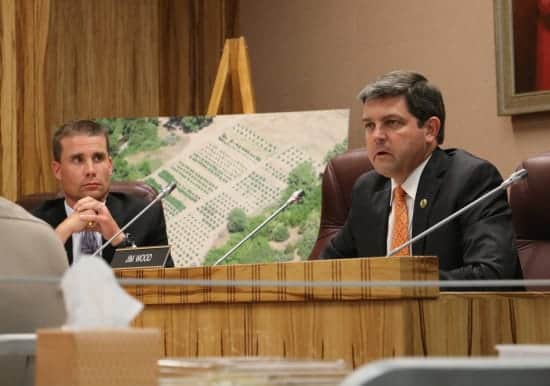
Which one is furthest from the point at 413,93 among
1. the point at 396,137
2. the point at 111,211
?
the point at 111,211

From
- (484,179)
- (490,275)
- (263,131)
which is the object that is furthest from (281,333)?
(263,131)

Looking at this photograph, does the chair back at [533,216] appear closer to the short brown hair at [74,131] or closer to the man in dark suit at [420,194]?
the man in dark suit at [420,194]

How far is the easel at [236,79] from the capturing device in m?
5.38

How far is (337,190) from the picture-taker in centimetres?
448

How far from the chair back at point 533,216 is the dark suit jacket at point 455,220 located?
0.12 m

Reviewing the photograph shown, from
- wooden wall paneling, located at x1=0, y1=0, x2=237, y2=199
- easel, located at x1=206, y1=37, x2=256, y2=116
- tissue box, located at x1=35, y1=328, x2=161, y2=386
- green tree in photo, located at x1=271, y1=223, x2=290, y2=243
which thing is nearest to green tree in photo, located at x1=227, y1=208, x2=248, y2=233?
green tree in photo, located at x1=271, y1=223, x2=290, y2=243

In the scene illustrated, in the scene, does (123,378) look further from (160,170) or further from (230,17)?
(230,17)

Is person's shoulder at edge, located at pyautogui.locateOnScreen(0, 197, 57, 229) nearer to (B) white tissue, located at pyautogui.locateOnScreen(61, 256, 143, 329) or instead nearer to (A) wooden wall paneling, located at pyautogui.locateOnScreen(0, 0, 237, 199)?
(B) white tissue, located at pyautogui.locateOnScreen(61, 256, 143, 329)

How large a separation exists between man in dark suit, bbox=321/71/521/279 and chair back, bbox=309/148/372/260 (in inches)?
15.3

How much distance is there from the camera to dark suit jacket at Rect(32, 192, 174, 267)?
4.62 m

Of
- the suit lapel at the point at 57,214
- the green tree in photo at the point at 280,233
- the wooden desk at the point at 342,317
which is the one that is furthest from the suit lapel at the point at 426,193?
the suit lapel at the point at 57,214

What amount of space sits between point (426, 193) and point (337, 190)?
2.74 ft

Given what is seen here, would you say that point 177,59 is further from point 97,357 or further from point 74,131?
point 97,357

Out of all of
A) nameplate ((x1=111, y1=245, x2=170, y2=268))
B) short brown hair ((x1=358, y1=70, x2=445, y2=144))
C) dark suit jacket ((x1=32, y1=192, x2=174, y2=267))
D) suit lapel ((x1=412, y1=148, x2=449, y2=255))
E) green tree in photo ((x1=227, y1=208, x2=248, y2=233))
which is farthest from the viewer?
green tree in photo ((x1=227, y1=208, x2=248, y2=233))
